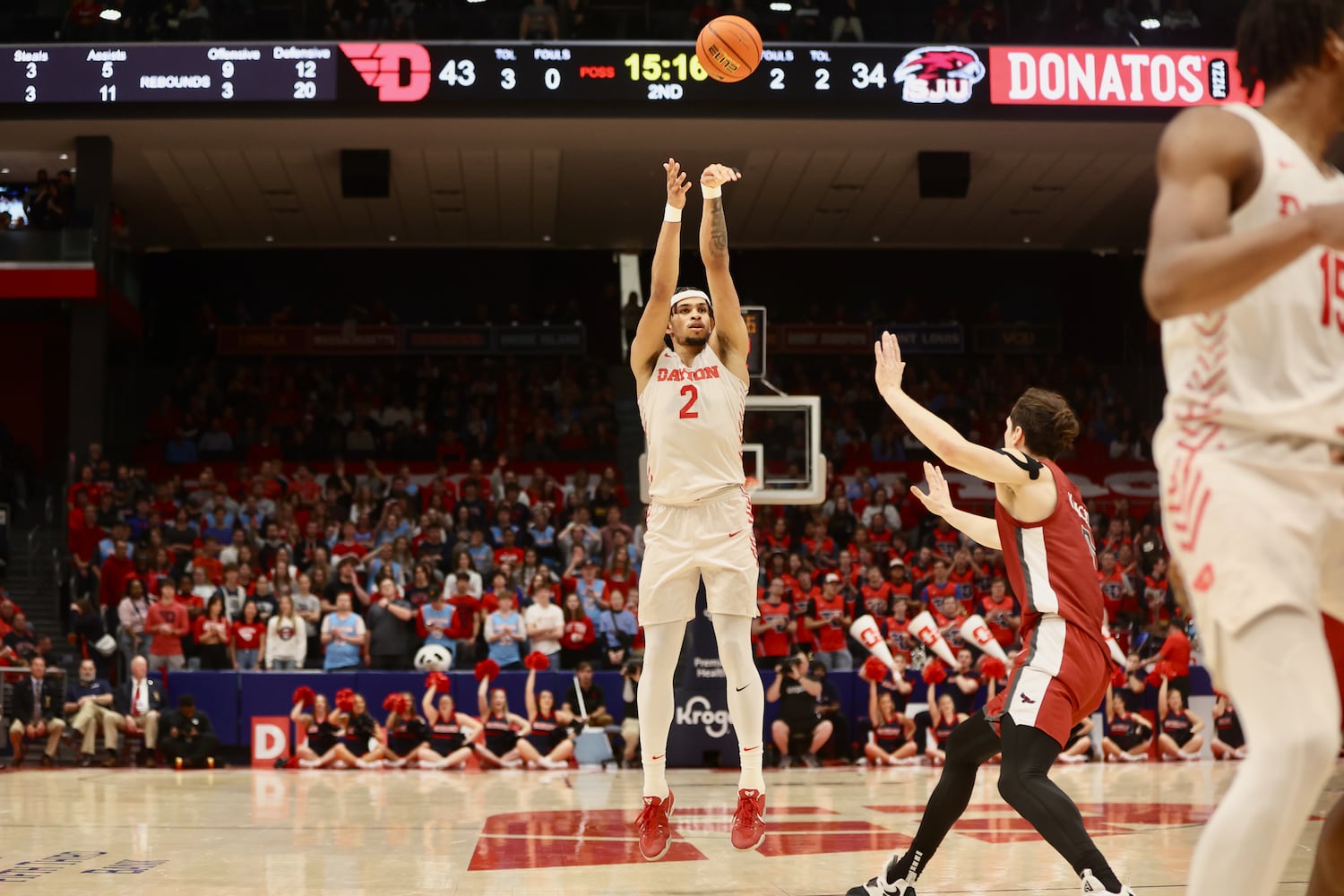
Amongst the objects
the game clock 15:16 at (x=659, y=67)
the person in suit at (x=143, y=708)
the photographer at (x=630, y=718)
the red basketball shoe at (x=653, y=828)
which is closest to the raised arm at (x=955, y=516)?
the red basketball shoe at (x=653, y=828)

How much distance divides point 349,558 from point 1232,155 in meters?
15.8

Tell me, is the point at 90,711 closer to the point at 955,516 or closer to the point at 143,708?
the point at 143,708

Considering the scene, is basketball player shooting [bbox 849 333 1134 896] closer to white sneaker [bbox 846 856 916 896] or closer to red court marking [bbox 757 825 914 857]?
white sneaker [bbox 846 856 916 896]

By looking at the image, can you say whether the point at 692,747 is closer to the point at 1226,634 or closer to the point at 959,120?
the point at 959,120

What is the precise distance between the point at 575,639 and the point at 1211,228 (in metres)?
14.2

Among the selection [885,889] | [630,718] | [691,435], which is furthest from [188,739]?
[885,889]

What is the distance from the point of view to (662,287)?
6352 mm

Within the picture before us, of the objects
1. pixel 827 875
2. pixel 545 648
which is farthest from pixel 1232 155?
pixel 545 648

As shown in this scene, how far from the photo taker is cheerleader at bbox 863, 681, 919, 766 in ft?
49.9

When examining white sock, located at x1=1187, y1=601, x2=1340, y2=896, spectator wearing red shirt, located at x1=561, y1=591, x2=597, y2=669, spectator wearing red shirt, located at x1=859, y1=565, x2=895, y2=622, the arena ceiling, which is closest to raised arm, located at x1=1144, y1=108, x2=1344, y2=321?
white sock, located at x1=1187, y1=601, x2=1340, y2=896

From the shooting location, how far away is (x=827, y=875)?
596 centimetres

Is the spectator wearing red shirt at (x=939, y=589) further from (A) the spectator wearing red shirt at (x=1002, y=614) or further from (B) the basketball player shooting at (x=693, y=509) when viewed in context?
(B) the basketball player shooting at (x=693, y=509)

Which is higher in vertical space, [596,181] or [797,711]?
[596,181]

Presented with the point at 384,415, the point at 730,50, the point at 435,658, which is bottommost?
the point at 435,658
